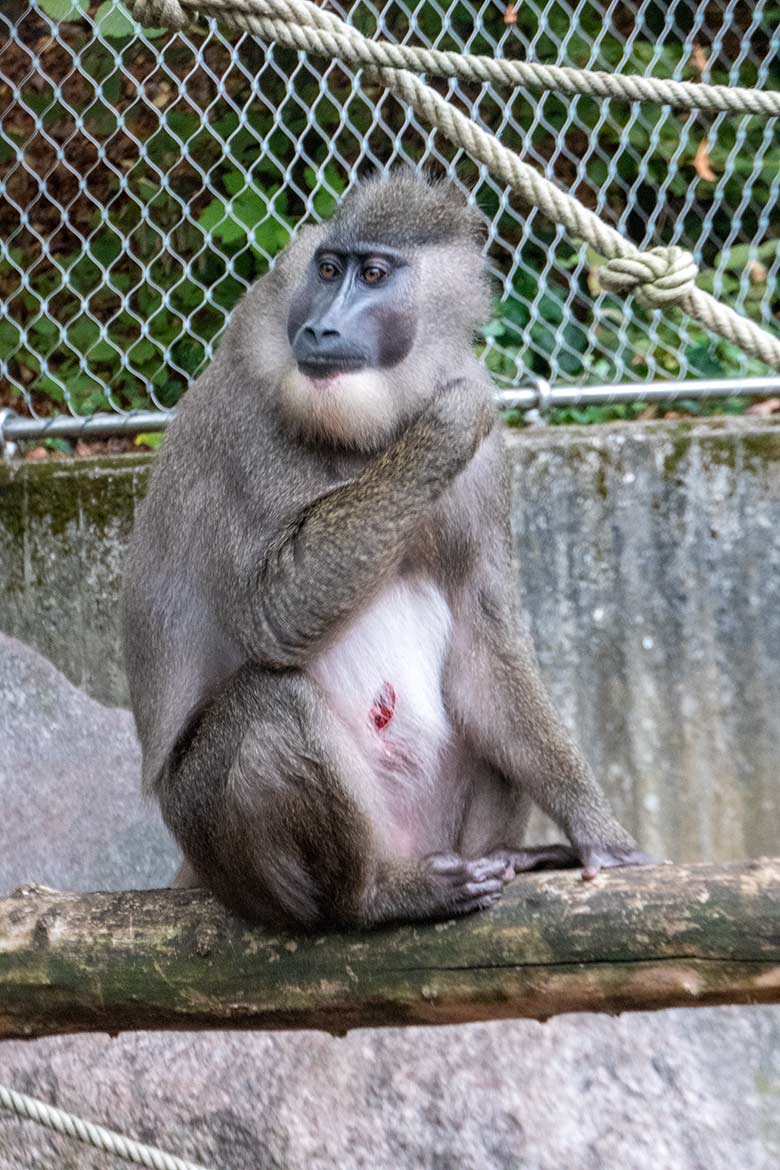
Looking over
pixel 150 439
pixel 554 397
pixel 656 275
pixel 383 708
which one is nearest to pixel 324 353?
pixel 656 275

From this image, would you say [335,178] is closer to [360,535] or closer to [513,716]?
[513,716]

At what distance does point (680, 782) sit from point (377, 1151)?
2084 mm

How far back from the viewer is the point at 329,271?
3428 mm

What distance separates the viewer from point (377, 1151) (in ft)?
13.2

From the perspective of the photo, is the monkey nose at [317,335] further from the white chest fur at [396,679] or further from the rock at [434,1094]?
the rock at [434,1094]

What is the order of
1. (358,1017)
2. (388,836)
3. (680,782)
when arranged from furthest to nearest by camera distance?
(680,782), (388,836), (358,1017)

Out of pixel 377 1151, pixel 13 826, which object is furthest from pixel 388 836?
pixel 13 826

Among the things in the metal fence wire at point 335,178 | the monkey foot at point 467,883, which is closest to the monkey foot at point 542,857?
the monkey foot at point 467,883

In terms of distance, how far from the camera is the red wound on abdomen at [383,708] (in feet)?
11.7

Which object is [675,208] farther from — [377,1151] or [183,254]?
[377,1151]

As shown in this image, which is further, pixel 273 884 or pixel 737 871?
pixel 273 884

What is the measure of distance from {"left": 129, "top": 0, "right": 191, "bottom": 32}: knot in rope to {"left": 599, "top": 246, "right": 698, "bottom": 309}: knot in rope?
1.14 meters

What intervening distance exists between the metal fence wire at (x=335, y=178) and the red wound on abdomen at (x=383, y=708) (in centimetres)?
255

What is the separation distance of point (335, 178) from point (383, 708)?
3.44 meters
